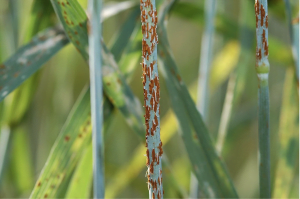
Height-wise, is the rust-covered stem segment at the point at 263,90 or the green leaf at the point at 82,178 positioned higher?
the rust-covered stem segment at the point at 263,90

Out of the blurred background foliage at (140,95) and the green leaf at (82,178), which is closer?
the green leaf at (82,178)

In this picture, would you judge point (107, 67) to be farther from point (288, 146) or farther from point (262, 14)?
point (288, 146)

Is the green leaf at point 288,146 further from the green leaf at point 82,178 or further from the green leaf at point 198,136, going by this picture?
the green leaf at point 82,178

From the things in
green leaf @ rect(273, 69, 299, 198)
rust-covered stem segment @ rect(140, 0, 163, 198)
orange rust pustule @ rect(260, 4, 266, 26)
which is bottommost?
green leaf @ rect(273, 69, 299, 198)

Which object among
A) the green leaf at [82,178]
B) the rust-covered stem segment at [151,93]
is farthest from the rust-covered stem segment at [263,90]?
the green leaf at [82,178]

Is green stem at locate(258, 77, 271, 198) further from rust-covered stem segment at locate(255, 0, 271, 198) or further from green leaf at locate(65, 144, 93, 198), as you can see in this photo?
green leaf at locate(65, 144, 93, 198)

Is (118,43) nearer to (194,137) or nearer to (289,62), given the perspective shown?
(194,137)

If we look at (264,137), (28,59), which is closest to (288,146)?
(264,137)

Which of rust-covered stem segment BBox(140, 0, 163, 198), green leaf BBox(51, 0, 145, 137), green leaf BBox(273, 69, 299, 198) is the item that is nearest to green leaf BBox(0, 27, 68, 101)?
green leaf BBox(51, 0, 145, 137)
